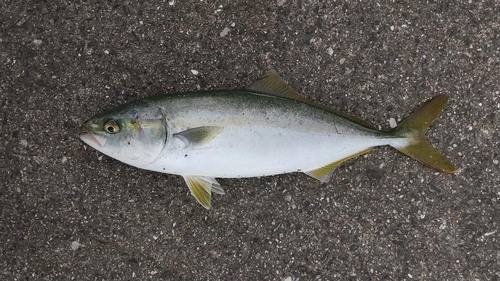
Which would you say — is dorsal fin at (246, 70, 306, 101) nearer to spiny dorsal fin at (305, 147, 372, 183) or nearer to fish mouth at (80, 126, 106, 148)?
spiny dorsal fin at (305, 147, 372, 183)

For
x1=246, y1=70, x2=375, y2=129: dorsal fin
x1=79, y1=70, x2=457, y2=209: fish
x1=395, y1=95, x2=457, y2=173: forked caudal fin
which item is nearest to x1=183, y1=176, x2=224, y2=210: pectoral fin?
x1=79, y1=70, x2=457, y2=209: fish

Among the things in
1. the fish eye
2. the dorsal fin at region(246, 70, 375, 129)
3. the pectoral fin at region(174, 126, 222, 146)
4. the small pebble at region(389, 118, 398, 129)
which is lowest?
the fish eye

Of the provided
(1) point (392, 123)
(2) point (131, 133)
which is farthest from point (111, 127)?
(1) point (392, 123)

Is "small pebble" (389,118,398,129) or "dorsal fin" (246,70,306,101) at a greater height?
"dorsal fin" (246,70,306,101)

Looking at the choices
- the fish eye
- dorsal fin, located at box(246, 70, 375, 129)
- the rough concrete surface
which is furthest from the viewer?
the rough concrete surface

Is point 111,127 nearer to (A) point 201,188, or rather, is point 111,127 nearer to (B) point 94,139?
(B) point 94,139

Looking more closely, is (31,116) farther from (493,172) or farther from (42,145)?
(493,172)

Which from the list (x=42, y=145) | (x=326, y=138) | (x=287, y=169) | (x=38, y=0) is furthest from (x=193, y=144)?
(x=38, y=0)
